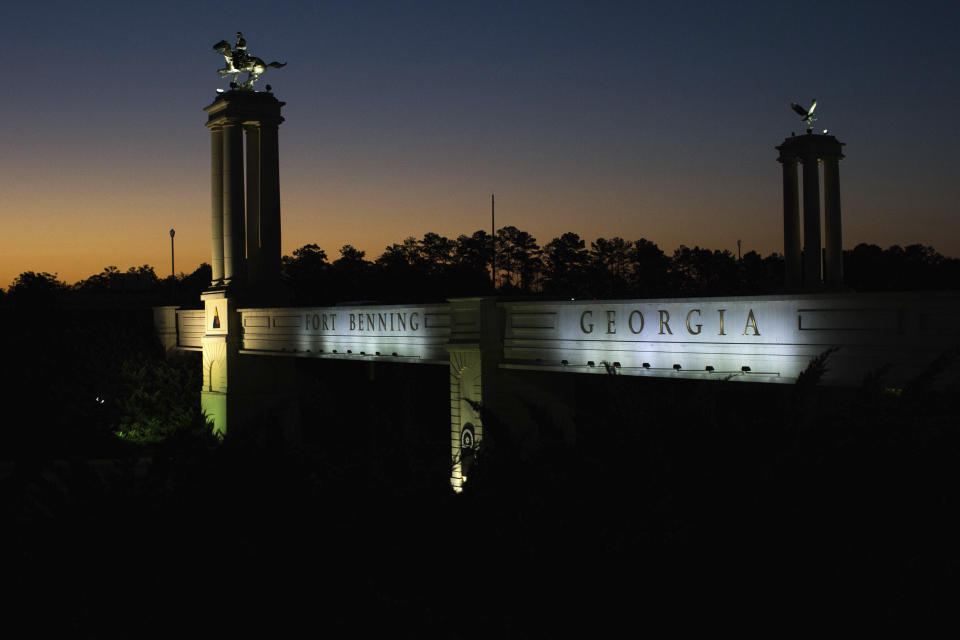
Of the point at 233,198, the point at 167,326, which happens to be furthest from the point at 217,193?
the point at 167,326

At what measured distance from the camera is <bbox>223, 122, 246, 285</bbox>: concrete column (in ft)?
101

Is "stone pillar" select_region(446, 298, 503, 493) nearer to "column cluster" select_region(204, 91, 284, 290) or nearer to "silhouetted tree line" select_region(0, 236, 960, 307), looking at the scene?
"column cluster" select_region(204, 91, 284, 290)

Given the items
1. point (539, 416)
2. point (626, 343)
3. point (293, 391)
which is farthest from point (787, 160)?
point (539, 416)

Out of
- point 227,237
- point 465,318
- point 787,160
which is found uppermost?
point 787,160

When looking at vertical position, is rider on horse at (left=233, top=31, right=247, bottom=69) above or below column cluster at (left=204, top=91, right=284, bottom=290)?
above

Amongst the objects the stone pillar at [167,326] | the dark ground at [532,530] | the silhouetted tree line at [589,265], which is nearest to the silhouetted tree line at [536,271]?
the silhouetted tree line at [589,265]

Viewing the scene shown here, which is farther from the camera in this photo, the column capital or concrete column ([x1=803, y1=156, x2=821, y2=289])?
concrete column ([x1=803, y1=156, x2=821, y2=289])

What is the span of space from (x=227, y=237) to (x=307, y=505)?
28675 mm

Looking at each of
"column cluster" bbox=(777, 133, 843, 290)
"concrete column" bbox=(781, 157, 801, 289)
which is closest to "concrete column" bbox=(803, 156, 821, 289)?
"column cluster" bbox=(777, 133, 843, 290)

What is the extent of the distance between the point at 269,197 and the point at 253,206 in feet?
3.56

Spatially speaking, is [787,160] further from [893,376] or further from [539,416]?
[539,416]

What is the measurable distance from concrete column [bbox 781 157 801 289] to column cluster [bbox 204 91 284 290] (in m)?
22.0

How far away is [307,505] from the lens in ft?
11.9

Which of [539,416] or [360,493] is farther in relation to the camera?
[539,416]
